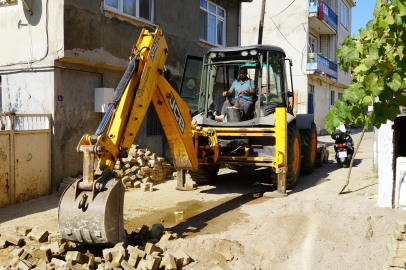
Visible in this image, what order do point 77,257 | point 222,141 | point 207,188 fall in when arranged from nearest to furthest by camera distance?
point 77,257 → point 222,141 → point 207,188

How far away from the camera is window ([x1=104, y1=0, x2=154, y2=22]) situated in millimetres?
10328

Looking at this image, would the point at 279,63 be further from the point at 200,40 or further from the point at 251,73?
the point at 200,40

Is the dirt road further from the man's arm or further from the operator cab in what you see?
the man's arm

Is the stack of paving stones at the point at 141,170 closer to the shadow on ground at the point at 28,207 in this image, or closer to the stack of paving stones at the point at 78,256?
the shadow on ground at the point at 28,207

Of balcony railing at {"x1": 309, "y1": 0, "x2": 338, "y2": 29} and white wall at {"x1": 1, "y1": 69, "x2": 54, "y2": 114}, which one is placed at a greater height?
balcony railing at {"x1": 309, "y1": 0, "x2": 338, "y2": 29}

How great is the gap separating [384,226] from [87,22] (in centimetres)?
723

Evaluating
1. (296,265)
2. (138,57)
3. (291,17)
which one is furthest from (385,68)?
(291,17)

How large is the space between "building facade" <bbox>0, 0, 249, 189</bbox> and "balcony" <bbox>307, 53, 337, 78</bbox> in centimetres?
1534

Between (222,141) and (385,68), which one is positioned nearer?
(385,68)

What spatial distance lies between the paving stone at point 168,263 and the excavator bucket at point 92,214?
2.26 ft

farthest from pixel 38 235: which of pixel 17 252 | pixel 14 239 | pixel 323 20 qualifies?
pixel 323 20

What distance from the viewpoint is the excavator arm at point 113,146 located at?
492 centimetres

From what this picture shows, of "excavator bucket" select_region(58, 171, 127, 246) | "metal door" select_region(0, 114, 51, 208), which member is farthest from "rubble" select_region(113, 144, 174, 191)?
"excavator bucket" select_region(58, 171, 127, 246)

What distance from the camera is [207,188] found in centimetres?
955
